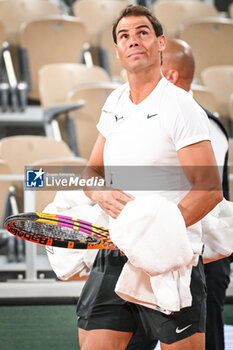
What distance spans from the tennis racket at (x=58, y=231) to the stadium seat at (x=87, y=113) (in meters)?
2.75

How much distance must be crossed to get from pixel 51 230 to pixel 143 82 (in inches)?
16.6

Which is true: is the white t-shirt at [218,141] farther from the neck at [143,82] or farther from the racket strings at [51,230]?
the racket strings at [51,230]

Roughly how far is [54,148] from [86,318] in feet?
7.89

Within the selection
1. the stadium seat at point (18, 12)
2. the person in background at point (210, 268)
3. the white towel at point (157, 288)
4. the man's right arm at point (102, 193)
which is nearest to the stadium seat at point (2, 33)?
the stadium seat at point (18, 12)

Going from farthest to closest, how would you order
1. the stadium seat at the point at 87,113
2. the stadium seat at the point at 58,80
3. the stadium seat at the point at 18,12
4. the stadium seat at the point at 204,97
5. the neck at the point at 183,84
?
the stadium seat at the point at 18,12, the stadium seat at the point at 58,80, the stadium seat at the point at 204,97, the stadium seat at the point at 87,113, the neck at the point at 183,84

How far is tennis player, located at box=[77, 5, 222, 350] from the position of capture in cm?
157

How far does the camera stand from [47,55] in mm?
5355

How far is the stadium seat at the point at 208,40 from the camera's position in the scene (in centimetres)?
557

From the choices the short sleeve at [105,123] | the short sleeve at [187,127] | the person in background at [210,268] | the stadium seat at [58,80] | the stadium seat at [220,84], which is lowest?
the stadium seat at [220,84]

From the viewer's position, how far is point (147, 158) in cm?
162

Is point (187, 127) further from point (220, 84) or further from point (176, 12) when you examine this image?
point (176, 12)

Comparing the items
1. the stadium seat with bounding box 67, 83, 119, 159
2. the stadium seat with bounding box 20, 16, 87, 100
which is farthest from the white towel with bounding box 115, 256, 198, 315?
the stadium seat with bounding box 20, 16, 87, 100

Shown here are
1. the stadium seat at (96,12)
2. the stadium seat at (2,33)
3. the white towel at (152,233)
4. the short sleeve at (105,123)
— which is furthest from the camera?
the stadium seat at (96,12)

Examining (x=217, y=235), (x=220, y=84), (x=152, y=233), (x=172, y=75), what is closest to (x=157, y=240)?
(x=152, y=233)
